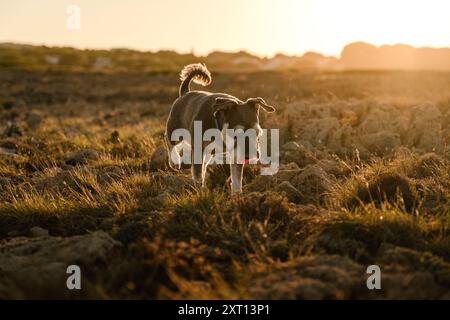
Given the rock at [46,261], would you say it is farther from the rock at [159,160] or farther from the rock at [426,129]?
the rock at [426,129]

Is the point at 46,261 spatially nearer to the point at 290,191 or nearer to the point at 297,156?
the point at 290,191

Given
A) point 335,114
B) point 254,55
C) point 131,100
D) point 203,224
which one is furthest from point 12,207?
point 254,55

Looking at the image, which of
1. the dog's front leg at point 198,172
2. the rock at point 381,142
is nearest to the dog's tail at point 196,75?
the dog's front leg at point 198,172

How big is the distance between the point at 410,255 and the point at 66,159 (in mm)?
7645

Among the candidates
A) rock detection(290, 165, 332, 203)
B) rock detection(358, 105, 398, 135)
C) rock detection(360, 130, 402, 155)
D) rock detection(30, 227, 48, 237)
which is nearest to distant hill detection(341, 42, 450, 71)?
Result: rock detection(358, 105, 398, 135)

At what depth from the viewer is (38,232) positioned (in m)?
5.80

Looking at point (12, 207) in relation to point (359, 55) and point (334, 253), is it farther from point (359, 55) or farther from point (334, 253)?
point (359, 55)

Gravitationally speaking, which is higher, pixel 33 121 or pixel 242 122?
pixel 242 122

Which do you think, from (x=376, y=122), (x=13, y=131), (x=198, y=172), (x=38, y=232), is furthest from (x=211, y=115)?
(x=13, y=131)

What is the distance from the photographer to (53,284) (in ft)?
14.0

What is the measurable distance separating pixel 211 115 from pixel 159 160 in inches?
112

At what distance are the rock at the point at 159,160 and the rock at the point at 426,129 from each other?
482 centimetres

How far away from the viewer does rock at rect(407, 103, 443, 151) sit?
10039 millimetres

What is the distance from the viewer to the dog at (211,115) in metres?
6.52
